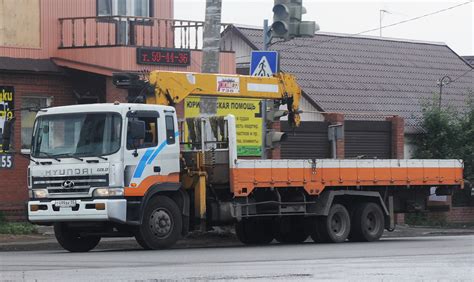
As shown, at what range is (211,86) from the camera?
Answer: 22.5 meters

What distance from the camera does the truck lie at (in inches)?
792

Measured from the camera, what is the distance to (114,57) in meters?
27.9

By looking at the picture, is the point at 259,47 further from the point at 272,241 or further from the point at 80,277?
the point at 80,277

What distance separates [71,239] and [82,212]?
1440 millimetres

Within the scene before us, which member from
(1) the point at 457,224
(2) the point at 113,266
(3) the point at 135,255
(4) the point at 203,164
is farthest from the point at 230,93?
(1) the point at 457,224

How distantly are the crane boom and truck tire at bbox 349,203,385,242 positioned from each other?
251cm

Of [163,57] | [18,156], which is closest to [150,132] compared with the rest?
[163,57]

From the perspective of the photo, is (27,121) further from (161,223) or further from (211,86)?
(161,223)

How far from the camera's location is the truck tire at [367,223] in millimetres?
23578

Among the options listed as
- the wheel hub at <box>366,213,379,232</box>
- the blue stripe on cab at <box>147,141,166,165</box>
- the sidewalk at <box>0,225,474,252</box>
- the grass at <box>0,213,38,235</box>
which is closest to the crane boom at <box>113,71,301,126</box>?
the blue stripe on cab at <box>147,141,166,165</box>

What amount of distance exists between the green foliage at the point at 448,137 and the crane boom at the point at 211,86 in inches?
468

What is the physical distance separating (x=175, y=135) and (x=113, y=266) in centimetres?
563

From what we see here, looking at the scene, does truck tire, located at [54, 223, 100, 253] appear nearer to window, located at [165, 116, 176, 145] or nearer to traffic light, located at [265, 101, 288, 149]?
window, located at [165, 116, 176, 145]

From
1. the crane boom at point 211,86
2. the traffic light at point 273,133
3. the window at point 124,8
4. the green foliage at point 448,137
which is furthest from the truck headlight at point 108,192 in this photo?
the green foliage at point 448,137
